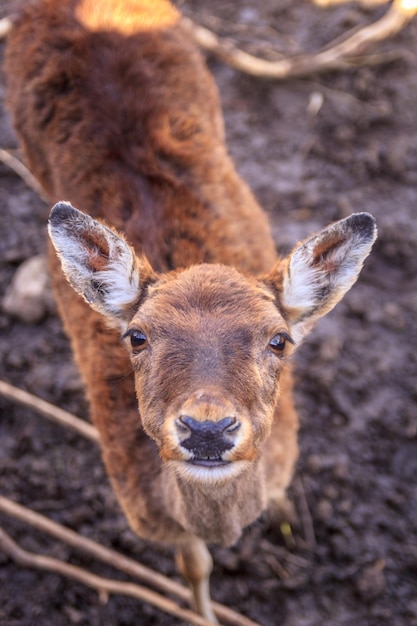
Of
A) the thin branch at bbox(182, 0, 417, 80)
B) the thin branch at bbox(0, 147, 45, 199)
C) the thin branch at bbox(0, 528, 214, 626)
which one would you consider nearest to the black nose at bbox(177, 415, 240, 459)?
the thin branch at bbox(0, 528, 214, 626)

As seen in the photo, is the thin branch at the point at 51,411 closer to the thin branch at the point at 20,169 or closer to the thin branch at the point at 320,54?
the thin branch at the point at 20,169

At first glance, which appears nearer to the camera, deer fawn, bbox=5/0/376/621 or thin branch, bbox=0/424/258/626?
deer fawn, bbox=5/0/376/621

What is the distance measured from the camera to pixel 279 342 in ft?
10.0

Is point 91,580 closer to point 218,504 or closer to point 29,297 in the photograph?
point 218,504

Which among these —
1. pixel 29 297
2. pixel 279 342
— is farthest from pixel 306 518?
pixel 29 297

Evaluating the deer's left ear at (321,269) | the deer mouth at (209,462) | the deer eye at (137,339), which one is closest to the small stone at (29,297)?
the deer eye at (137,339)

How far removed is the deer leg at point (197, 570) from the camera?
3.92 meters

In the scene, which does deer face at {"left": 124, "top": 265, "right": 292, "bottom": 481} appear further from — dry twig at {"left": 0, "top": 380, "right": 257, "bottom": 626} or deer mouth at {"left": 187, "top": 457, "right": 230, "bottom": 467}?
dry twig at {"left": 0, "top": 380, "right": 257, "bottom": 626}

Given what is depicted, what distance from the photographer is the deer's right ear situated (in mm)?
3100

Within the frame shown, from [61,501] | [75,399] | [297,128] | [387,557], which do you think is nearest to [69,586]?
[61,501]

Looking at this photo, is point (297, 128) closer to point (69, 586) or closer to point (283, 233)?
point (283, 233)

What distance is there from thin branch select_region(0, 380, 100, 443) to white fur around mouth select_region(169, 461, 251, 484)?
7.09 ft

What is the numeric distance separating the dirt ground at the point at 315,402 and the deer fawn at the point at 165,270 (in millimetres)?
663

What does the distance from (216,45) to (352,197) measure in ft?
8.30
